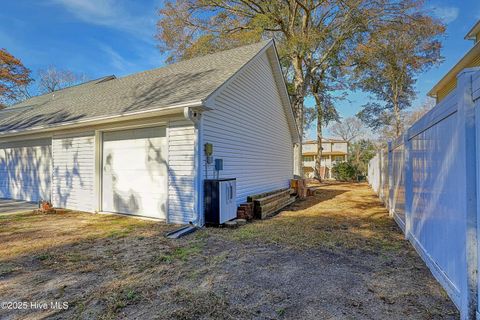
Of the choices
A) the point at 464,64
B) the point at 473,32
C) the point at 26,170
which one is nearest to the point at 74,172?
the point at 26,170

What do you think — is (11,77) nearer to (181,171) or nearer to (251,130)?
(251,130)

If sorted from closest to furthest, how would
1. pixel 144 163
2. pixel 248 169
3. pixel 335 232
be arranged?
pixel 335 232, pixel 144 163, pixel 248 169

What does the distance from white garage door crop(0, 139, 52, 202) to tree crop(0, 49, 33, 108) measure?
17018 millimetres

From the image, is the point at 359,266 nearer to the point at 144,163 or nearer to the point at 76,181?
the point at 144,163

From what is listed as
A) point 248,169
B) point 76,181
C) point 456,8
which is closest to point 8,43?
point 76,181

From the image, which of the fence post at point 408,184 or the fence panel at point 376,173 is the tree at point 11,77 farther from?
the fence post at point 408,184

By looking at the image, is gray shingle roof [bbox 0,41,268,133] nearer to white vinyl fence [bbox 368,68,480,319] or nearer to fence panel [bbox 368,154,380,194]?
white vinyl fence [bbox 368,68,480,319]

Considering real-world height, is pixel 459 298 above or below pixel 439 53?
below

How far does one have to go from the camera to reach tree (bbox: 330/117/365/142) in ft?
131

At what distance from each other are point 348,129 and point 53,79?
129ft

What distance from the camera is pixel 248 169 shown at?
25.8 feet

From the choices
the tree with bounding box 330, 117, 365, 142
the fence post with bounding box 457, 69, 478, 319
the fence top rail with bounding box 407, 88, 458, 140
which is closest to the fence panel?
the fence top rail with bounding box 407, 88, 458, 140

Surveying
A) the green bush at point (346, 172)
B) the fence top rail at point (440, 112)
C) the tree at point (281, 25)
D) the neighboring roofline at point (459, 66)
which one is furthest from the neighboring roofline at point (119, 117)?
the green bush at point (346, 172)

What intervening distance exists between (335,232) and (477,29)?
31.1 ft
